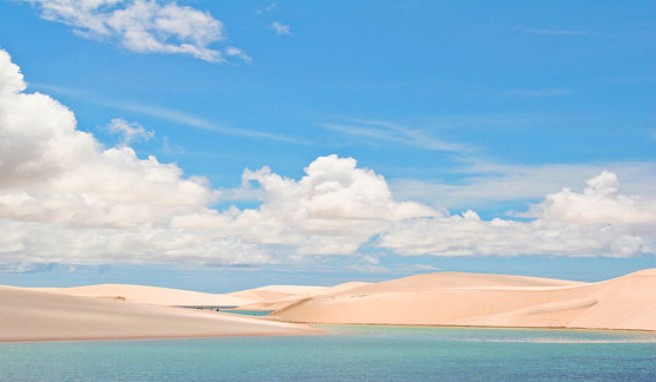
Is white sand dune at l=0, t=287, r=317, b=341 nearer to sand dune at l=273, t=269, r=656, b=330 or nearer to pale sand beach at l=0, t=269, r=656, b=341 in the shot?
pale sand beach at l=0, t=269, r=656, b=341

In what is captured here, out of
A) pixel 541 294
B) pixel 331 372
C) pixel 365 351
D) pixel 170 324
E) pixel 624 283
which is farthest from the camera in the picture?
pixel 541 294

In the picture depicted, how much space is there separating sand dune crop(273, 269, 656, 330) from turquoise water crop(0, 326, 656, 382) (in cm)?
3335

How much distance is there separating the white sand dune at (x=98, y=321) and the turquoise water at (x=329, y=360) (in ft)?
28.5

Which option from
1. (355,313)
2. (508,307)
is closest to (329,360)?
(508,307)

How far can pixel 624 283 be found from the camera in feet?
421

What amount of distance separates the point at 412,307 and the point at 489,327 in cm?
2609

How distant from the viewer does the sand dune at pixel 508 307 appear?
116 m

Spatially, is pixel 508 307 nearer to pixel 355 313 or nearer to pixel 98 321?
pixel 355 313

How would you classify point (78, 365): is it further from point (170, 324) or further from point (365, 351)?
point (170, 324)

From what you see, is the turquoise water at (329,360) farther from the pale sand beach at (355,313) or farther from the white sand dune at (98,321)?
the pale sand beach at (355,313)

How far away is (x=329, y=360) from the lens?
59.4 m

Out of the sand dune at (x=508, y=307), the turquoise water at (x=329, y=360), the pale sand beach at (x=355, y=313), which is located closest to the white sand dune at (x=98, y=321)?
the pale sand beach at (x=355, y=313)

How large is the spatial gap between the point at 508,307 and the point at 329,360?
82.2 meters

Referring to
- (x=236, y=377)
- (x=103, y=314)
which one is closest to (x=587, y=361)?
(x=236, y=377)
